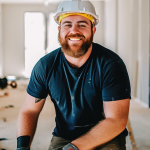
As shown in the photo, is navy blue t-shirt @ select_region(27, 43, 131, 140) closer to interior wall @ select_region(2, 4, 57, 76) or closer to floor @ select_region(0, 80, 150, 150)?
floor @ select_region(0, 80, 150, 150)

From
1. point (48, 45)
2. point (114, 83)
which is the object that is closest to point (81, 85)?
point (114, 83)

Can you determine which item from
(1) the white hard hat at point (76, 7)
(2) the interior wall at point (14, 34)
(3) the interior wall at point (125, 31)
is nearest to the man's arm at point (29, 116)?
(1) the white hard hat at point (76, 7)

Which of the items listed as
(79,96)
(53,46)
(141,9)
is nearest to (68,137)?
(79,96)

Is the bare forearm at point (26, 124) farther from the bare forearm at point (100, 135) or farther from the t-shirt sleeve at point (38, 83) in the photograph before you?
the bare forearm at point (100, 135)

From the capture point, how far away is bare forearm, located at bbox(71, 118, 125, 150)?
3.56 ft

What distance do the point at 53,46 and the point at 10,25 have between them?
2019mm

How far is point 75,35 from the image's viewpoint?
47.5 inches

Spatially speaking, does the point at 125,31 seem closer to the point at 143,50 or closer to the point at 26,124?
the point at 143,50

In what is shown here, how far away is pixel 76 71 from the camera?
1.20 metres

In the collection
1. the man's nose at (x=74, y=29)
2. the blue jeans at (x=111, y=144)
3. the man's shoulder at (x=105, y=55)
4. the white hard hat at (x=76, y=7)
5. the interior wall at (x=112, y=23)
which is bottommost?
the blue jeans at (x=111, y=144)

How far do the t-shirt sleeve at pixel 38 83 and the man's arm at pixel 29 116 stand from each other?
4 centimetres

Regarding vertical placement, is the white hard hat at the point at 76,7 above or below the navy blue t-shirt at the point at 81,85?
above

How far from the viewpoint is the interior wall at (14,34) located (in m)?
7.84

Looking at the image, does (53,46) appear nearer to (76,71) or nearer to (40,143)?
(40,143)
